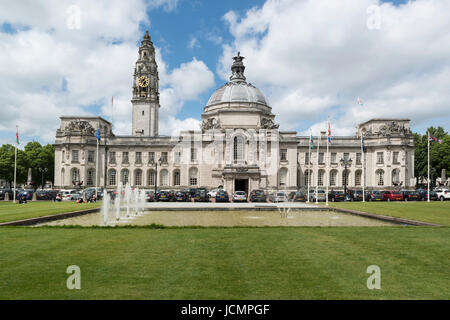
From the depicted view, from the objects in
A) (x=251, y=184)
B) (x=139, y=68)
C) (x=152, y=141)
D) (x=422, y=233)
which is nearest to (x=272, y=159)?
(x=251, y=184)

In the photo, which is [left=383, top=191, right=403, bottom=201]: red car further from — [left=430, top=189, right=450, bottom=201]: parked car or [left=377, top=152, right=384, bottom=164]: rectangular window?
[left=377, top=152, right=384, bottom=164]: rectangular window

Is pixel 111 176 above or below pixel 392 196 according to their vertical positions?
above

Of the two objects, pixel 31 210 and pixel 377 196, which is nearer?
pixel 31 210

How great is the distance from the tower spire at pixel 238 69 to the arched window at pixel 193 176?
2649 centimetres

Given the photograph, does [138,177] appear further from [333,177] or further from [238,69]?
[333,177]

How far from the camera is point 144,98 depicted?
268ft

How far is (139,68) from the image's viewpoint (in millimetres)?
81812

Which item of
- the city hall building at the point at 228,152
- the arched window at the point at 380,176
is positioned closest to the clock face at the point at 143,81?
the city hall building at the point at 228,152

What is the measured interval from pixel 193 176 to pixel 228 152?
1141 centimetres

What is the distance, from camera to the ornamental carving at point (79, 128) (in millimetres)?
68812

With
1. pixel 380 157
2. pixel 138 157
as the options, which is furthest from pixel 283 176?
pixel 138 157

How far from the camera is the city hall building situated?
207ft

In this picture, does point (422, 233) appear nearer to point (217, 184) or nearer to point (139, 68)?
point (217, 184)
